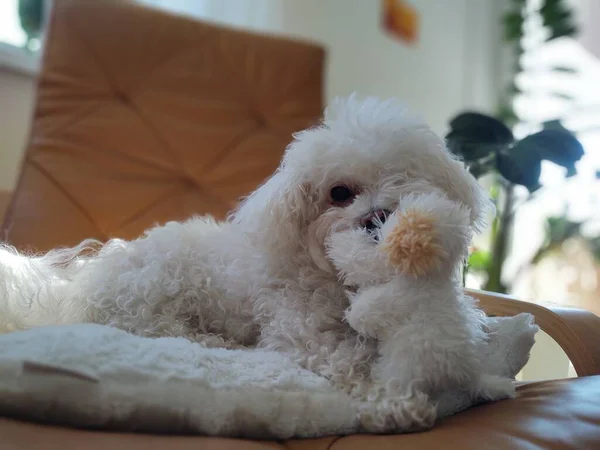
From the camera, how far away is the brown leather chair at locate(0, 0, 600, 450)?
1.24 meters

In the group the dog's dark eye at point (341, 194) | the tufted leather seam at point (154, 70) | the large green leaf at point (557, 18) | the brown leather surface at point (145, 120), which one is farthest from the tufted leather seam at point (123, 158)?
the large green leaf at point (557, 18)

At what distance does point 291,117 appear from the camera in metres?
1.51

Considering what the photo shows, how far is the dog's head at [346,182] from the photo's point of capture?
69 centimetres

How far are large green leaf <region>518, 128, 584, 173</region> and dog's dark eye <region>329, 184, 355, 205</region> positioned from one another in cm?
67

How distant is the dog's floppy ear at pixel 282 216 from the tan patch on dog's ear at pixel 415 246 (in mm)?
174

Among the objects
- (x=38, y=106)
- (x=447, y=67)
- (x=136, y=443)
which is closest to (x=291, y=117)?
(x=38, y=106)

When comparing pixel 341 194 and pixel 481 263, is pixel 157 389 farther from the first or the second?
pixel 481 263

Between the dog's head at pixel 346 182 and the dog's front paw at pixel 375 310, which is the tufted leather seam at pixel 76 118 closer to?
the dog's head at pixel 346 182

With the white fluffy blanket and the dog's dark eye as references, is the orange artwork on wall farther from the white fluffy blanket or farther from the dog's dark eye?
the white fluffy blanket

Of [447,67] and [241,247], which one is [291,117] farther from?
[447,67]

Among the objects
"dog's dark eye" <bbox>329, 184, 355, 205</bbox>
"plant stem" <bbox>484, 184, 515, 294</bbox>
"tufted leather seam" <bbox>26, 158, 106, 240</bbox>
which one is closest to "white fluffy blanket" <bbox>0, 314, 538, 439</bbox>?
"dog's dark eye" <bbox>329, 184, 355, 205</bbox>

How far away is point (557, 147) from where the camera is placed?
46.8 inches

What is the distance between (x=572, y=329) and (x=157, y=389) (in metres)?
0.59

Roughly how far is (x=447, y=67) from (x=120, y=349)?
101 inches
